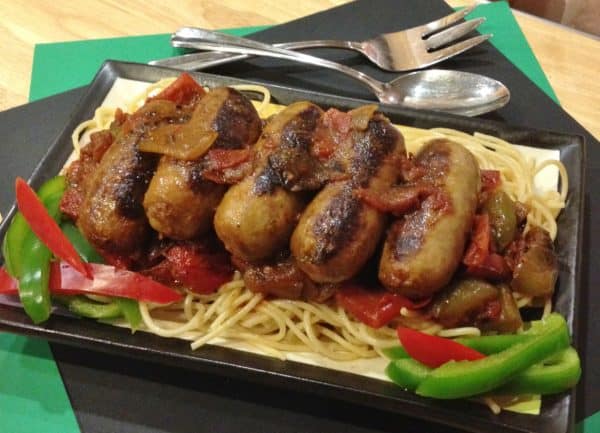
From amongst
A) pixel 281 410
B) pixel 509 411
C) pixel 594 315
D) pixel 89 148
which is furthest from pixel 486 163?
pixel 89 148

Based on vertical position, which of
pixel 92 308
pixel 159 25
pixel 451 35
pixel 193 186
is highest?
pixel 451 35

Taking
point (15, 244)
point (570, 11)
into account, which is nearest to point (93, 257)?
point (15, 244)

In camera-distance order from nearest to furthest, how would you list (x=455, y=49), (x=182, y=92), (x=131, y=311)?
(x=131, y=311)
(x=182, y=92)
(x=455, y=49)

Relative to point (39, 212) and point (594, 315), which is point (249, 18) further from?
point (594, 315)

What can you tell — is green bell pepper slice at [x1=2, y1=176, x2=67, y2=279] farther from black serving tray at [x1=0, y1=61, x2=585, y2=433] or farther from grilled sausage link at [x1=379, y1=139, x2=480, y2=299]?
grilled sausage link at [x1=379, y1=139, x2=480, y2=299]

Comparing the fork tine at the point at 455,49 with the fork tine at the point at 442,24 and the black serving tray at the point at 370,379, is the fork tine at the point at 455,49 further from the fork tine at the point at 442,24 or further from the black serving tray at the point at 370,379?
the black serving tray at the point at 370,379

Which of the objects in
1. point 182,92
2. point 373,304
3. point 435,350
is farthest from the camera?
point 182,92

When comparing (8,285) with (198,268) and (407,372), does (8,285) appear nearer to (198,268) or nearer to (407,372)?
(198,268)
